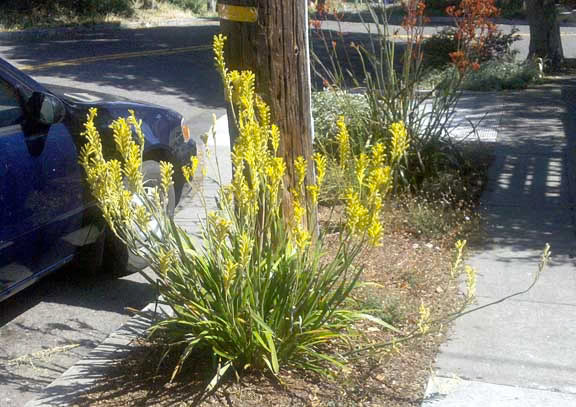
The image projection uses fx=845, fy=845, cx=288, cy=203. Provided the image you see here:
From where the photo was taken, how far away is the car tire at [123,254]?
19.2 feet

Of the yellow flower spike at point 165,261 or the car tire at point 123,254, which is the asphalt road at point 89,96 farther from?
the yellow flower spike at point 165,261

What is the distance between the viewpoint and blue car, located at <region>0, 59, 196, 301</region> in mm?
4926

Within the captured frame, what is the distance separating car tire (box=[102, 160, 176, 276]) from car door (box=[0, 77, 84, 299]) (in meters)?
0.38

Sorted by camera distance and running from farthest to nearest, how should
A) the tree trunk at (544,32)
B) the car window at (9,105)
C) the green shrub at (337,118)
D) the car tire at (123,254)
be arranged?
the tree trunk at (544,32) < the green shrub at (337,118) < the car tire at (123,254) < the car window at (9,105)

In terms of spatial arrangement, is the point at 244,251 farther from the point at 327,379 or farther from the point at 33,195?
the point at 33,195

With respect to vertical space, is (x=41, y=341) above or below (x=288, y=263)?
below

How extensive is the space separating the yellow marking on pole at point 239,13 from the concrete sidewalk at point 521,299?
6.88 feet

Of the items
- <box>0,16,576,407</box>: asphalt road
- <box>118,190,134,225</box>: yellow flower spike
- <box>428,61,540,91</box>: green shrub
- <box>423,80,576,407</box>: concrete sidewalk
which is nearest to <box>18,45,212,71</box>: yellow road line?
<box>0,16,576,407</box>: asphalt road

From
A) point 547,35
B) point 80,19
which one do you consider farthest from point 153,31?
point 547,35

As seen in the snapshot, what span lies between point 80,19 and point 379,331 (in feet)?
81.0

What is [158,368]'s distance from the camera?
13.5 ft

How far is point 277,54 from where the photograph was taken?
Result: 480cm

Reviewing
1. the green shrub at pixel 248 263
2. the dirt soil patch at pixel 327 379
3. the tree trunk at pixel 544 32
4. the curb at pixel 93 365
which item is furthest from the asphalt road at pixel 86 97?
the tree trunk at pixel 544 32

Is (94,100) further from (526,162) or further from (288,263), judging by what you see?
(526,162)
